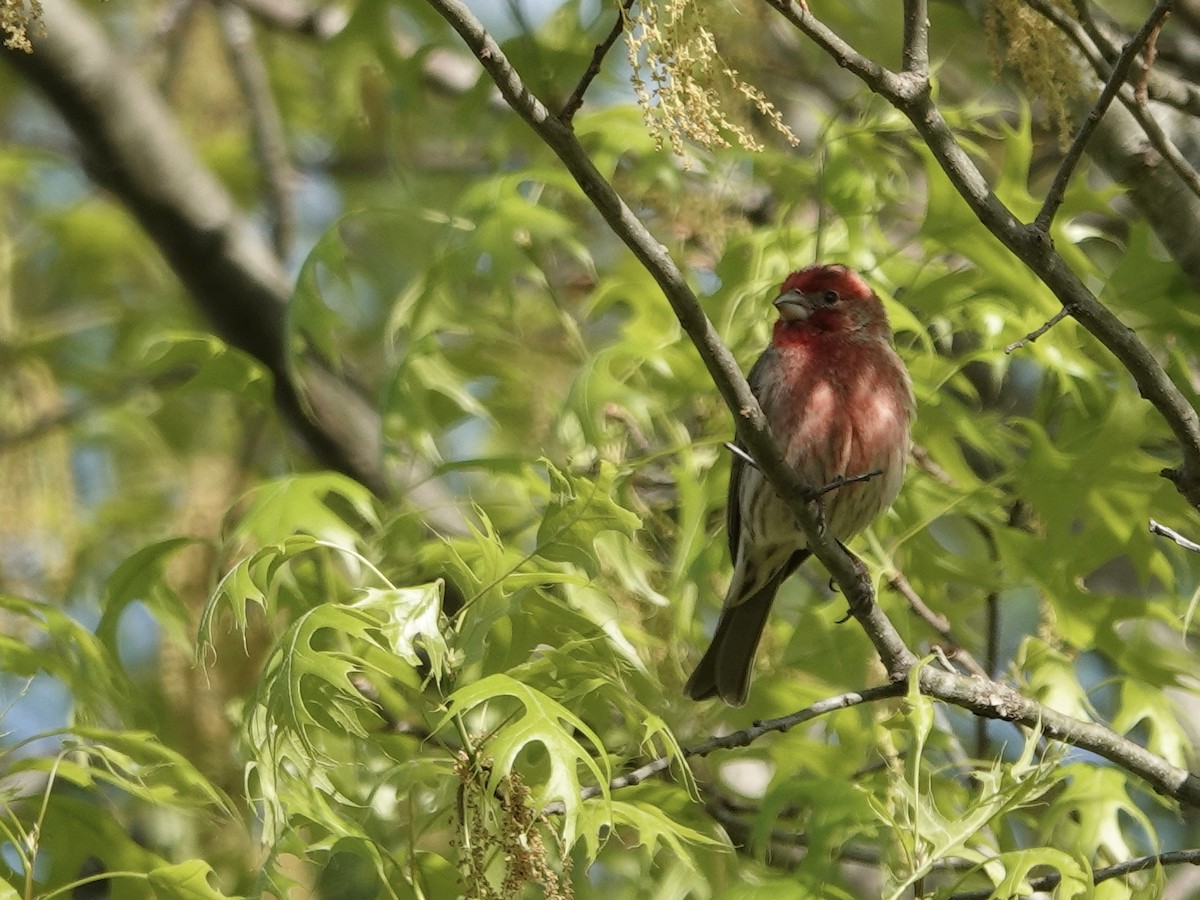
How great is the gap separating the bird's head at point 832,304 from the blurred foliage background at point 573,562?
6.0 inches

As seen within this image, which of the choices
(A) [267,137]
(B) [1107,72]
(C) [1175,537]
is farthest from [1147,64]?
(A) [267,137]

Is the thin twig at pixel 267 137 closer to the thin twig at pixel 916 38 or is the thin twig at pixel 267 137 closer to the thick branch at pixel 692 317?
the thick branch at pixel 692 317

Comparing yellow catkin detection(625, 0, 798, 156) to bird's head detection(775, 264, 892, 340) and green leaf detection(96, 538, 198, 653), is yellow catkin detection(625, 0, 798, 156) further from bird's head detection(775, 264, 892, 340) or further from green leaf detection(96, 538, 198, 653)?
bird's head detection(775, 264, 892, 340)

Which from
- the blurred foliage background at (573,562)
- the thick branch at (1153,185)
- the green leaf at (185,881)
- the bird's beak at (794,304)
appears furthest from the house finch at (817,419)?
the green leaf at (185,881)

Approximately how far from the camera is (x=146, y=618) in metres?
8.76

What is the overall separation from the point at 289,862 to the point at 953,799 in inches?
115

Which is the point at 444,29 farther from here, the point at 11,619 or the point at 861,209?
the point at 11,619

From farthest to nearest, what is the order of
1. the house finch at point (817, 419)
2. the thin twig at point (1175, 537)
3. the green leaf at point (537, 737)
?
the house finch at point (817, 419)
the thin twig at point (1175, 537)
the green leaf at point (537, 737)

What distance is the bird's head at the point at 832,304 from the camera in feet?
18.8

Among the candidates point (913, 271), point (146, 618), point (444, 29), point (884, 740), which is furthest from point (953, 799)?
point (146, 618)

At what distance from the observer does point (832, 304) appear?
5809mm

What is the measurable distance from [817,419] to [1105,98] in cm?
219

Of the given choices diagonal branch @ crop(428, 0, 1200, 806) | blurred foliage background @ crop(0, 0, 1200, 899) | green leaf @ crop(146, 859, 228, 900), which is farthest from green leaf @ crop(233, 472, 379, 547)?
diagonal branch @ crop(428, 0, 1200, 806)

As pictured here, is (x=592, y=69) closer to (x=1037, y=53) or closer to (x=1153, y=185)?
(x=1037, y=53)
